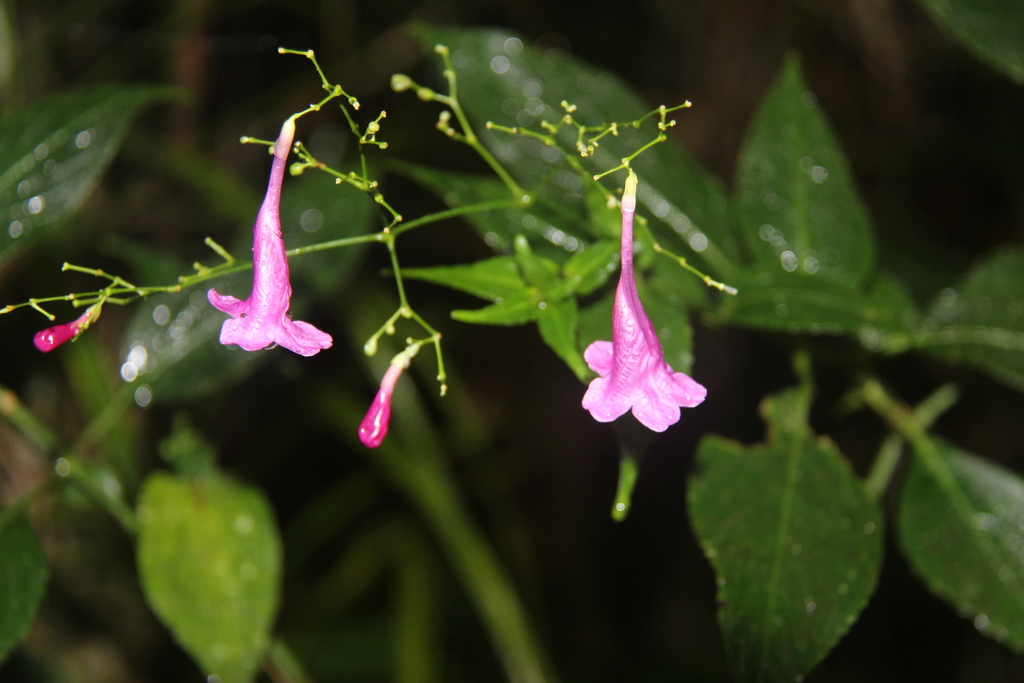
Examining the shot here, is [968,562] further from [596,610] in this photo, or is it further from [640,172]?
[596,610]

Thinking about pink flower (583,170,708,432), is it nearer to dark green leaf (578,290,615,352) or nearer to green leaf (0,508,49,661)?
dark green leaf (578,290,615,352)

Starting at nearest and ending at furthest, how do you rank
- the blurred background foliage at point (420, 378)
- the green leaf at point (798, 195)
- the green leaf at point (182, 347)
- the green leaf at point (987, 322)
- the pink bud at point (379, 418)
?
the pink bud at point (379, 418)
the green leaf at point (987, 322)
the green leaf at point (798, 195)
the green leaf at point (182, 347)
the blurred background foliage at point (420, 378)

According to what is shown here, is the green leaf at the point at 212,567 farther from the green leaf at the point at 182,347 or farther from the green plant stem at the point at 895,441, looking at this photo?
the green plant stem at the point at 895,441

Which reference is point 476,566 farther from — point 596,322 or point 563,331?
point 563,331

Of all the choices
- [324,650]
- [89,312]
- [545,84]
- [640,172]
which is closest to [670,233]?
[640,172]

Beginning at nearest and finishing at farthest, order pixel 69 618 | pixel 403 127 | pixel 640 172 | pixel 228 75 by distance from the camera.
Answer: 1. pixel 640 172
2. pixel 69 618
3. pixel 403 127
4. pixel 228 75

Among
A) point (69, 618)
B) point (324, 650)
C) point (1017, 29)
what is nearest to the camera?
point (1017, 29)

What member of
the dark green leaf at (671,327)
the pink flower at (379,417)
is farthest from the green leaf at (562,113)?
the pink flower at (379,417)

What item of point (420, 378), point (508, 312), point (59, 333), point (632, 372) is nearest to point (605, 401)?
point (632, 372)
